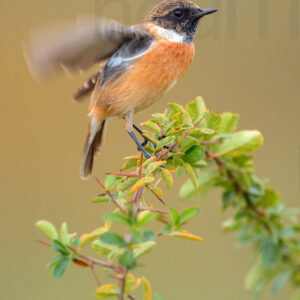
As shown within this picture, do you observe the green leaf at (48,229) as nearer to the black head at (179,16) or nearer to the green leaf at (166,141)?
the green leaf at (166,141)

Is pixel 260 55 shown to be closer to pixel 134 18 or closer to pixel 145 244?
pixel 134 18

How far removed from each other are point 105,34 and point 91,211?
2235 millimetres

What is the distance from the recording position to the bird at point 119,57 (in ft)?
6.14

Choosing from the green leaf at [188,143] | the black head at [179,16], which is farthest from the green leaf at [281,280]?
the black head at [179,16]

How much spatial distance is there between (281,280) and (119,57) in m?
1.13

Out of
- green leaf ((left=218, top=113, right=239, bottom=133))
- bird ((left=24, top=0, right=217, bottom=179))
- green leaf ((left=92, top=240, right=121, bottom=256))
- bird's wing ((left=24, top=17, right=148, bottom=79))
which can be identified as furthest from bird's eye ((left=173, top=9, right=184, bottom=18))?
green leaf ((left=92, top=240, right=121, bottom=256))

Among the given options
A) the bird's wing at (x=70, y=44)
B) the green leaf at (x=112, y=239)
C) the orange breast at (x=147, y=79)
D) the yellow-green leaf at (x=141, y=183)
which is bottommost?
the green leaf at (x=112, y=239)

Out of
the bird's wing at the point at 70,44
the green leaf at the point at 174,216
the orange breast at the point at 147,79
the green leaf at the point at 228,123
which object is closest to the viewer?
the green leaf at the point at 174,216

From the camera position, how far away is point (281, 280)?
1574 mm

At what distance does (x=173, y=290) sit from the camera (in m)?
3.33

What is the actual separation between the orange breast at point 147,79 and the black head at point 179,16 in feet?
0.46

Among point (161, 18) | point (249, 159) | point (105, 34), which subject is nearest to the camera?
point (249, 159)

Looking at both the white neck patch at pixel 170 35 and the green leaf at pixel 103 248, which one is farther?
the white neck patch at pixel 170 35

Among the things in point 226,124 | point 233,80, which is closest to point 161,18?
point 226,124
